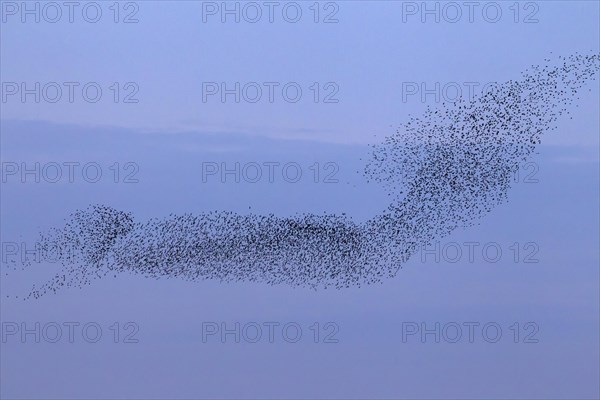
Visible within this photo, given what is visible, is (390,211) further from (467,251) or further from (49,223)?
(49,223)

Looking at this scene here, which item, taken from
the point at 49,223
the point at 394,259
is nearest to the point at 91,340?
the point at 49,223

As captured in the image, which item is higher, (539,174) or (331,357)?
(539,174)
